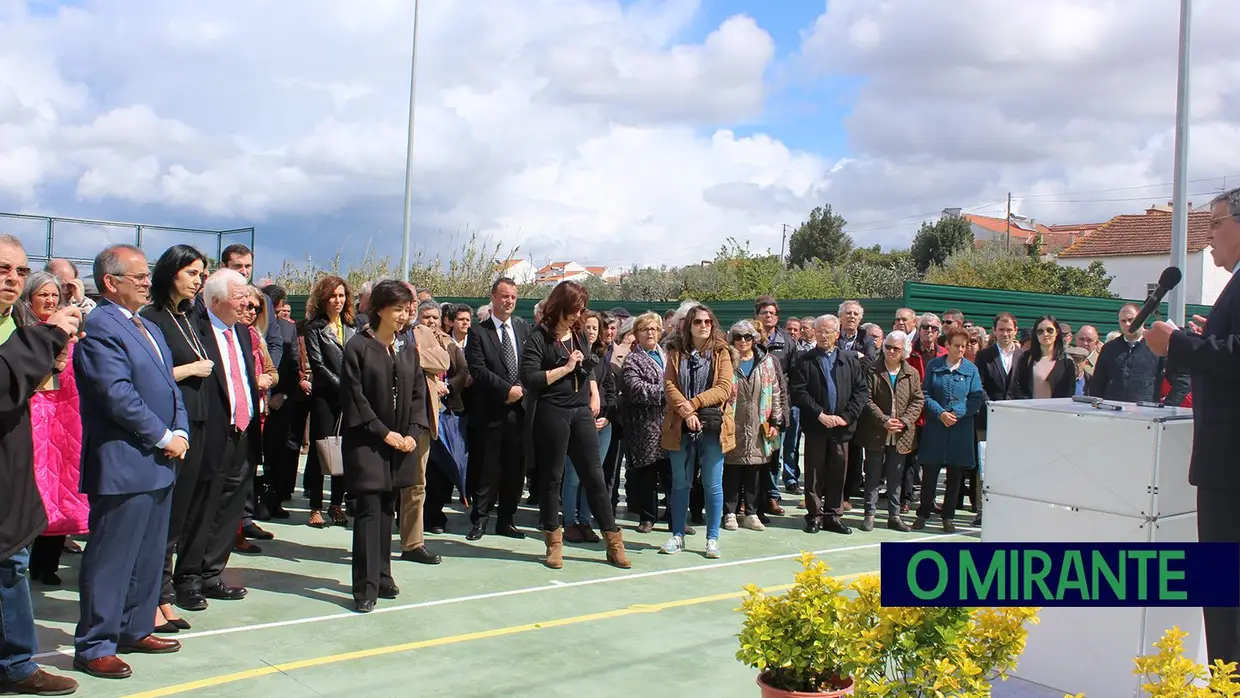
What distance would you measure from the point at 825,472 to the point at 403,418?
443 centimetres

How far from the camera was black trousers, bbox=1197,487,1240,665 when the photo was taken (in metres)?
3.96

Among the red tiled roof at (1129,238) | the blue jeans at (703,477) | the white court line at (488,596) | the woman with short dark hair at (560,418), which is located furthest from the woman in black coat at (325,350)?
the red tiled roof at (1129,238)

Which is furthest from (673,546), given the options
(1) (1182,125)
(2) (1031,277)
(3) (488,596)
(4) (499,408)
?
(2) (1031,277)

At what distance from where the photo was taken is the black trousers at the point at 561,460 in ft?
24.9

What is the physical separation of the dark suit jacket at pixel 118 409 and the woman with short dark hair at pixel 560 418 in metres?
3.04

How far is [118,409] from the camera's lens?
4805 mm

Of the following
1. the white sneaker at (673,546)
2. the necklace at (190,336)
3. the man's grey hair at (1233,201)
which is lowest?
the white sneaker at (673,546)

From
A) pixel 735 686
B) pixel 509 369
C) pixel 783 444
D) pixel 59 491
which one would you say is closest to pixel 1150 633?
pixel 735 686

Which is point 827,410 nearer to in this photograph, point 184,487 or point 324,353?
point 324,353

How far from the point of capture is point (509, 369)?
855cm

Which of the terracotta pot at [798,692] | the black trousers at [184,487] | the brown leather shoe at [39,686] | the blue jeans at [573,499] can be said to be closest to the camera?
the terracotta pot at [798,692]

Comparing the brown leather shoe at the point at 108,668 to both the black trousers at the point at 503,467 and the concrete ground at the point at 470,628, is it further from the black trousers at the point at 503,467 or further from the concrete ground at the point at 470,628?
the black trousers at the point at 503,467

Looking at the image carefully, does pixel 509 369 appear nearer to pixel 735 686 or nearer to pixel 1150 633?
pixel 735 686

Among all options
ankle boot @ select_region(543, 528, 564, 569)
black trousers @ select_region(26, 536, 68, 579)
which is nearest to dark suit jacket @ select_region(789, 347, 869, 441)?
ankle boot @ select_region(543, 528, 564, 569)
